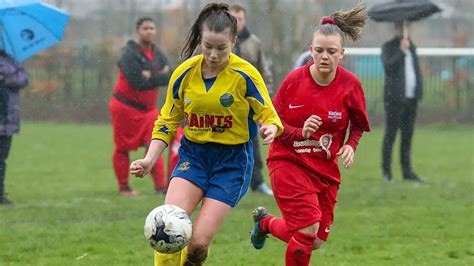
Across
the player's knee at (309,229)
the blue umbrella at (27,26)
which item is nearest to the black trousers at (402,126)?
the blue umbrella at (27,26)

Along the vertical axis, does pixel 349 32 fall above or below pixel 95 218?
above

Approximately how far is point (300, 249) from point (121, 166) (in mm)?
5612

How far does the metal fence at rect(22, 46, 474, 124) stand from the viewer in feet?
59.9

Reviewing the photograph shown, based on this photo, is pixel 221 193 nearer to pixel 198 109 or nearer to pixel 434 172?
pixel 198 109

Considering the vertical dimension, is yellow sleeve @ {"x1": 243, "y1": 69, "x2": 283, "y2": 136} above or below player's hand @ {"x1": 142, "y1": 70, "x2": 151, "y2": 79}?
above

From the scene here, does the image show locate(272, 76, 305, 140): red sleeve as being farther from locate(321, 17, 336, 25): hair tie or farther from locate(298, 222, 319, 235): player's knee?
locate(298, 222, 319, 235): player's knee

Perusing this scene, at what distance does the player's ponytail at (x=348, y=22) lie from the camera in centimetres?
646

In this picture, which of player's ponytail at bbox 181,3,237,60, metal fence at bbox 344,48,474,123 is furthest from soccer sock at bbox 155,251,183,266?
metal fence at bbox 344,48,474,123

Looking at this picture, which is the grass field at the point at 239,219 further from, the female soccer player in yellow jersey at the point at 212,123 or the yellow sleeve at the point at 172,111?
the yellow sleeve at the point at 172,111

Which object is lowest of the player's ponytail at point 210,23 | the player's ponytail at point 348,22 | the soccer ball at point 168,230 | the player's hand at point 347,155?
the soccer ball at point 168,230

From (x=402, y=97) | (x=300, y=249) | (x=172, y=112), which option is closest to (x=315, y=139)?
(x=300, y=249)

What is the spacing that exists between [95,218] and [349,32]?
385 centimetres

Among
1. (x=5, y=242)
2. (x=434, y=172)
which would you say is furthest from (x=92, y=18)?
(x=5, y=242)

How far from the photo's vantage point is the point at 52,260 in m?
7.29
